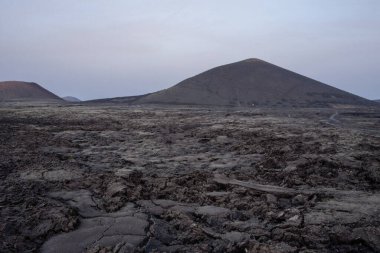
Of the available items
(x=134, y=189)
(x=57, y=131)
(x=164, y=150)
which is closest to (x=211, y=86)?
(x=57, y=131)

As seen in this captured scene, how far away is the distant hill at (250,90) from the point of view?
40500mm

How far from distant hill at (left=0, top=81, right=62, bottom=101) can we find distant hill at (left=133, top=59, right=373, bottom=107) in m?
20.1

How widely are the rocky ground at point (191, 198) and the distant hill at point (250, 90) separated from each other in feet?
104

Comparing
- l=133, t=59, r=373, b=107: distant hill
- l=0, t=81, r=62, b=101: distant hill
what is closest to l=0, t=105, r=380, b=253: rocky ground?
l=133, t=59, r=373, b=107: distant hill

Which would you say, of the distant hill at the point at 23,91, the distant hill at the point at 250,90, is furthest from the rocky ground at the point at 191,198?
the distant hill at the point at 23,91

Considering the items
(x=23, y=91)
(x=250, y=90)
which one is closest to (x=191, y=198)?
(x=250, y=90)

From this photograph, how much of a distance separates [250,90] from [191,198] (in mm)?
40135

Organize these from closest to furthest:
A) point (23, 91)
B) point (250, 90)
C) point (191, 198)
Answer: point (191, 198) < point (250, 90) < point (23, 91)

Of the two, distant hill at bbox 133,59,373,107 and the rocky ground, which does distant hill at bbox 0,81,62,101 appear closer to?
distant hill at bbox 133,59,373,107

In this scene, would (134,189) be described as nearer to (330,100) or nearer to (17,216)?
(17,216)

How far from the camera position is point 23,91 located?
56.3 metres

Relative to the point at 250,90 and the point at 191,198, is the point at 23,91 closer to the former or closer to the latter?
the point at 250,90

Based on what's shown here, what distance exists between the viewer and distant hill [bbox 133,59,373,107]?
40500 mm

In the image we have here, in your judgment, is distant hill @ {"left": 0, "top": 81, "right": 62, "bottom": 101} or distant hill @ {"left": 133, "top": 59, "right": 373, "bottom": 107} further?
distant hill @ {"left": 0, "top": 81, "right": 62, "bottom": 101}
